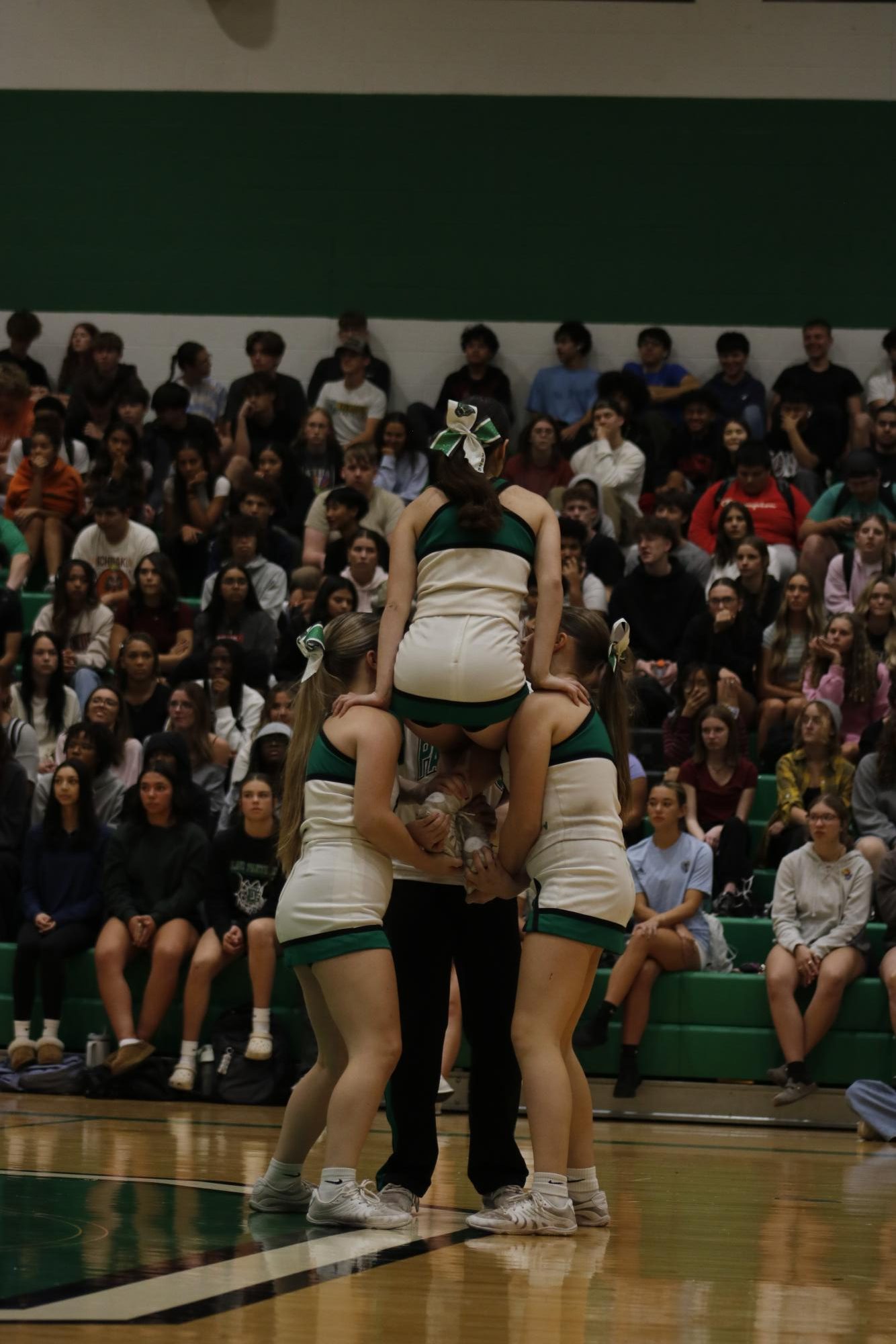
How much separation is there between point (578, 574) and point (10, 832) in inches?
126

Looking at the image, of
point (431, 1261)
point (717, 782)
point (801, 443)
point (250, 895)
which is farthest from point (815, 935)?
point (801, 443)

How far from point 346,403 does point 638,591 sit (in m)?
3.46

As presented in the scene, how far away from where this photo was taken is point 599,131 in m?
13.0

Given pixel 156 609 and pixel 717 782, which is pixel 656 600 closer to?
pixel 717 782

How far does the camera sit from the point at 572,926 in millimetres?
4156

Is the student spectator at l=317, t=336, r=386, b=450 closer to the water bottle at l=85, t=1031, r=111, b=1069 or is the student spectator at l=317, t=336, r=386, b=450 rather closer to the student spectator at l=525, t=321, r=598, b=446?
the student spectator at l=525, t=321, r=598, b=446

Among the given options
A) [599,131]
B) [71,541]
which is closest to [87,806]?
[71,541]

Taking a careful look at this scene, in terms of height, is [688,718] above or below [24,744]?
above

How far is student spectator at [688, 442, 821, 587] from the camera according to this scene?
1053 centimetres

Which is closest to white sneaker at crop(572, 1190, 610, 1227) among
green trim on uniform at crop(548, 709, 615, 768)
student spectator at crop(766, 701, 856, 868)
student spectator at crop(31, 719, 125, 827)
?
green trim on uniform at crop(548, 709, 615, 768)

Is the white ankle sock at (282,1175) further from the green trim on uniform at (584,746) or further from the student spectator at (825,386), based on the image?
the student spectator at (825,386)

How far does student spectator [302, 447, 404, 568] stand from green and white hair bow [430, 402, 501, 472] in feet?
20.4

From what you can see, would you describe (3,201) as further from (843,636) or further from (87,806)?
(843,636)

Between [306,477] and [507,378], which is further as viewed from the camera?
[507,378]
